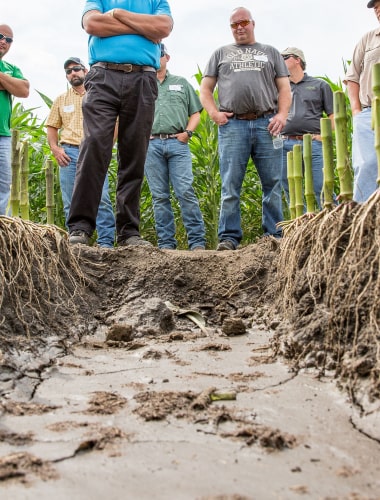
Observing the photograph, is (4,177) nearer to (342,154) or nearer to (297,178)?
(297,178)

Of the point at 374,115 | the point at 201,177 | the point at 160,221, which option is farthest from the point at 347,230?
the point at 201,177

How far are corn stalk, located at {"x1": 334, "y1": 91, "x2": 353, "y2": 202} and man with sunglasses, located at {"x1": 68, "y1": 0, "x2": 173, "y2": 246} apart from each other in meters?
1.39

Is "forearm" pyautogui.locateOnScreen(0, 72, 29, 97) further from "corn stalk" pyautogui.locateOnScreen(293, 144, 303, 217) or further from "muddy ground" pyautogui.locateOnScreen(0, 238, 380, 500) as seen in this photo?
"corn stalk" pyautogui.locateOnScreen(293, 144, 303, 217)

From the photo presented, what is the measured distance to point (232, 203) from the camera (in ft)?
13.8

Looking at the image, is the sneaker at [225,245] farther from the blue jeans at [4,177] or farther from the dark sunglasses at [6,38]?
the dark sunglasses at [6,38]

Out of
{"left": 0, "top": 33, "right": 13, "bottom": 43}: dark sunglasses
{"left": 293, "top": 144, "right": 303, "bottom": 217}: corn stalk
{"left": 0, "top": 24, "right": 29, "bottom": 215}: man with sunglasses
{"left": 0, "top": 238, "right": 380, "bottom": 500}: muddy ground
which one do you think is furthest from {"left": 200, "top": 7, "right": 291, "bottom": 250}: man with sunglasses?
{"left": 0, "top": 33, "right": 13, "bottom": 43}: dark sunglasses

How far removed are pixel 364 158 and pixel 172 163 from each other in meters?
1.81

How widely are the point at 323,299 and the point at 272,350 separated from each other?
29cm

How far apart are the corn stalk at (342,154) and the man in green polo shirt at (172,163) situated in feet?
6.76

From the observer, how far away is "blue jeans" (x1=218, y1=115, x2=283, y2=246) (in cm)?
421

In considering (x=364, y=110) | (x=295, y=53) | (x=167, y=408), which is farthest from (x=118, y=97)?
(x=167, y=408)

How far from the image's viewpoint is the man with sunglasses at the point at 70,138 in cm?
462

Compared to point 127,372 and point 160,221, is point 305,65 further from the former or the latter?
point 127,372

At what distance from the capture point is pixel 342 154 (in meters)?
2.52
